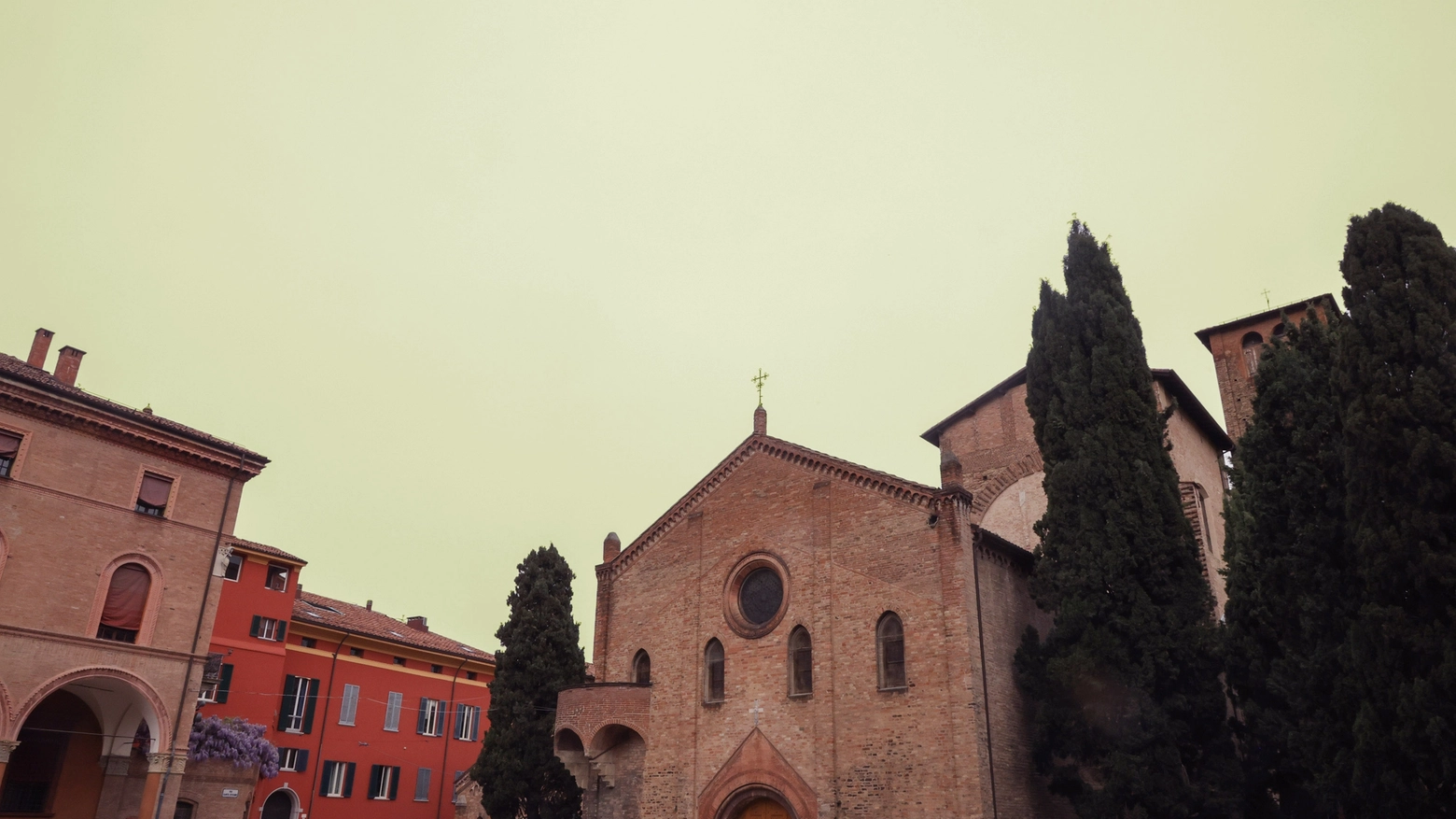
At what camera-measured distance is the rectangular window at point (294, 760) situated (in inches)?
1249

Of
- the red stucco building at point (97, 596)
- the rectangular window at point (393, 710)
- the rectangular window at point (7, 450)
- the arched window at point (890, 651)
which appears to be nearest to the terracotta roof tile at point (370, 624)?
the rectangular window at point (393, 710)

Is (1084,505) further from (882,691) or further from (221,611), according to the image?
(221,611)

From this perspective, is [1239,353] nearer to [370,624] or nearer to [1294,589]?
[1294,589]

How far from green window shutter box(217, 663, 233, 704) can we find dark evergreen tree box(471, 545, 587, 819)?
8.67 metres

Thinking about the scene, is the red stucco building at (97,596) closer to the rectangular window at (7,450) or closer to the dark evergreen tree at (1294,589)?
the rectangular window at (7,450)

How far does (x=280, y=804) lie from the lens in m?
31.7

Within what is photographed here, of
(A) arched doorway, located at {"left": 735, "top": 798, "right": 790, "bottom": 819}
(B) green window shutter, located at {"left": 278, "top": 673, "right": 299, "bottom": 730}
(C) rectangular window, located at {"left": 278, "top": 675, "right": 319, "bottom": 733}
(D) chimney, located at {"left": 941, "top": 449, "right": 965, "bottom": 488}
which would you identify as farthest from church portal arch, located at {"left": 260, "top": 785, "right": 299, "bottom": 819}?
(D) chimney, located at {"left": 941, "top": 449, "right": 965, "bottom": 488}

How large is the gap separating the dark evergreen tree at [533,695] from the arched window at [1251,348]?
2668 centimetres

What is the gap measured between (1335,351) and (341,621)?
108 ft

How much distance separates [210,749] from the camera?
2652 centimetres

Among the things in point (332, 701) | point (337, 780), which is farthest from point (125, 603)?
point (337, 780)

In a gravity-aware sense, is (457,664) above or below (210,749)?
above

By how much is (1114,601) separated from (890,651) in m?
4.70

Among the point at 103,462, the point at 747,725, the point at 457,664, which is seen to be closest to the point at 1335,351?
the point at 747,725
